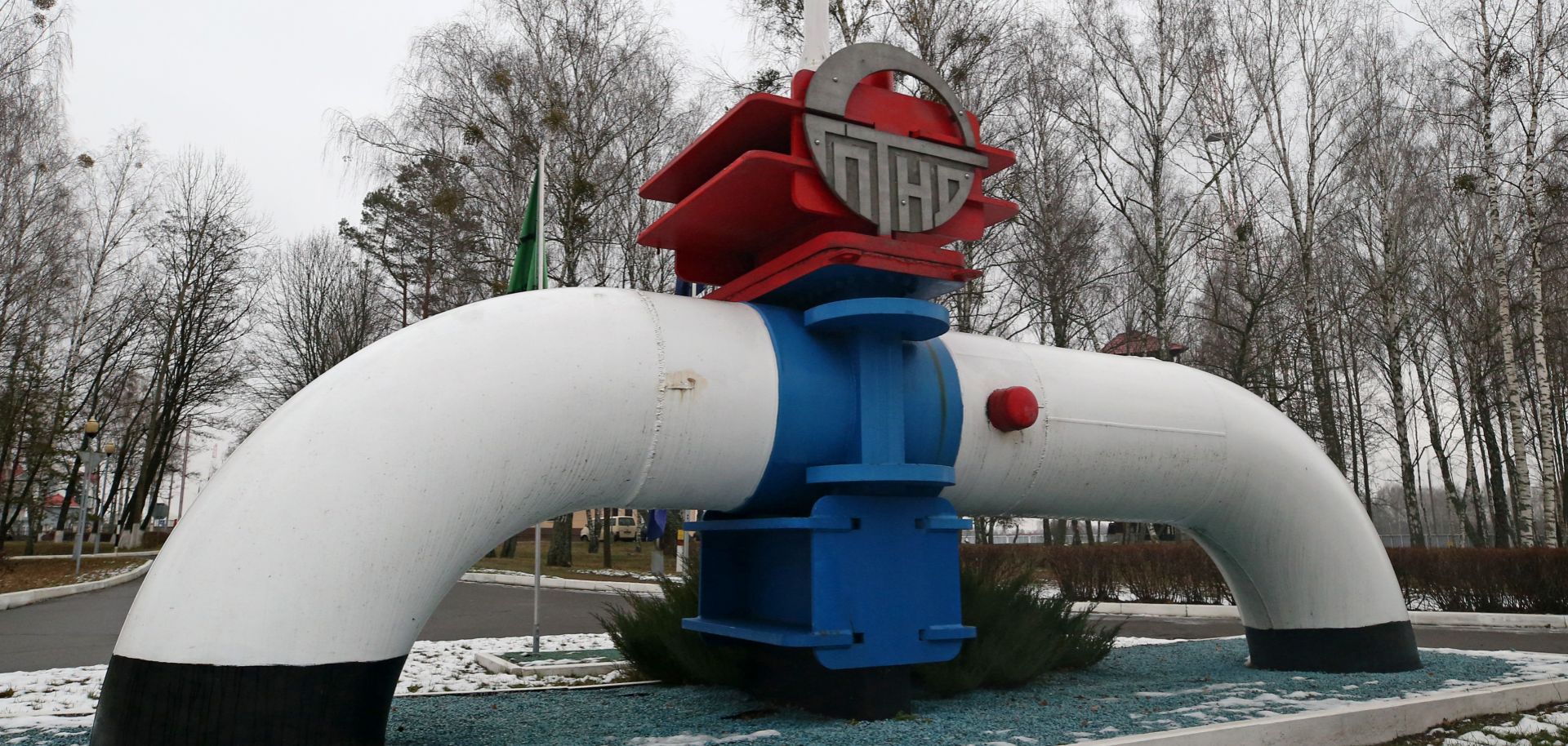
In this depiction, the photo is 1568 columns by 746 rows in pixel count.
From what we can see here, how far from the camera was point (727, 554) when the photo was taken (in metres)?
4.95

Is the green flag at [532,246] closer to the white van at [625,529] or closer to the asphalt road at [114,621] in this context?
the asphalt road at [114,621]

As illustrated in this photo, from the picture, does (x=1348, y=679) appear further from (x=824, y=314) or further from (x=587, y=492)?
(x=587, y=492)

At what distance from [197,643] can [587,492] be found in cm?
142

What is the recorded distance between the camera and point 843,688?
14.3 feet

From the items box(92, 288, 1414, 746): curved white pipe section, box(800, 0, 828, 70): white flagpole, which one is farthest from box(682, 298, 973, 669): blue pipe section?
box(800, 0, 828, 70): white flagpole

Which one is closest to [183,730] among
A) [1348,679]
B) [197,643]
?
[197,643]

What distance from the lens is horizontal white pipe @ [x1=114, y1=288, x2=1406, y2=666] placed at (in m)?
2.95

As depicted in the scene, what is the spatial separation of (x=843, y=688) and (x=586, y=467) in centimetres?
162

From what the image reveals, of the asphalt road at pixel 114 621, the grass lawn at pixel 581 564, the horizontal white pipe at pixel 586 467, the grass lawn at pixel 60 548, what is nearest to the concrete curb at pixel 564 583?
the asphalt road at pixel 114 621

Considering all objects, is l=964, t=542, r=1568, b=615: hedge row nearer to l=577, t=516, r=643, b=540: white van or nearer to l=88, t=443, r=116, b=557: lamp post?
l=88, t=443, r=116, b=557: lamp post

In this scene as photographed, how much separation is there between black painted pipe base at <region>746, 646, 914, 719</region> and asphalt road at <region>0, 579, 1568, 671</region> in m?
4.40

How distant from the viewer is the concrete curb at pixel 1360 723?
3903 mm

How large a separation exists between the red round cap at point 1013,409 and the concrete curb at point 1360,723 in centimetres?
145

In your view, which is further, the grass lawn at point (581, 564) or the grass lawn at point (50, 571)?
the grass lawn at point (581, 564)
